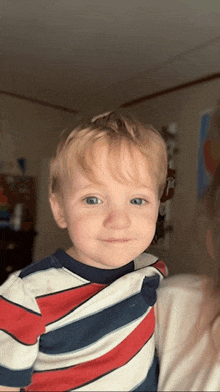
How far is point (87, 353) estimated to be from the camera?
11.9 inches

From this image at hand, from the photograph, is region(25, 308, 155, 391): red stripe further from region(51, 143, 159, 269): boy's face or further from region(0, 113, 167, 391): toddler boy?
region(51, 143, 159, 269): boy's face

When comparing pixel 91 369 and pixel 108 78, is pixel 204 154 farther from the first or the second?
pixel 91 369

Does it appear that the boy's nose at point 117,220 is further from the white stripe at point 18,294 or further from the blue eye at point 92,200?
the white stripe at point 18,294

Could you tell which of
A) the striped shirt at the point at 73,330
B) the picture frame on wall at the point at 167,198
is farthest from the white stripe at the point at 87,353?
the picture frame on wall at the point at 167,198

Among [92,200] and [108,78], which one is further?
[108,78]

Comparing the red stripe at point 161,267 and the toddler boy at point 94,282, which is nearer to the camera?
the toddler boy at point 94,282

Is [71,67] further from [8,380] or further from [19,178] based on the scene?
[8,380]

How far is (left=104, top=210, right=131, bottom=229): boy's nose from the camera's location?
26 cm

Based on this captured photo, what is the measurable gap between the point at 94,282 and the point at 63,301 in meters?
0.04

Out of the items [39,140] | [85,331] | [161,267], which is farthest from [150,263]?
[39,140]

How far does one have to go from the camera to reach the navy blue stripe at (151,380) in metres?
0.31

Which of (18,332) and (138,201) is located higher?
(138,201)

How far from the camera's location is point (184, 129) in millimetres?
340

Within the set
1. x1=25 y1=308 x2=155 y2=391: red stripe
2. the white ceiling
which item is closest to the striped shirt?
x1=25 y1=308 x2=155 y2=391: red stripe
